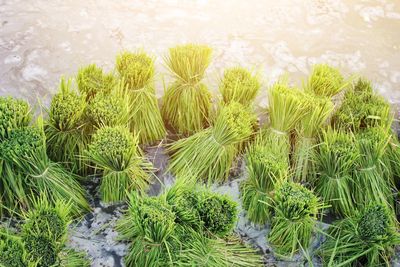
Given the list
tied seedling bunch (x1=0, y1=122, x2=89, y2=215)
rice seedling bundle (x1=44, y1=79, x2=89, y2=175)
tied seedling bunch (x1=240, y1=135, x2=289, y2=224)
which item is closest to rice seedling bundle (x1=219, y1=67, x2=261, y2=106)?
tied seedling bunch (x1=240, y1=135, x2=289, y2=224)

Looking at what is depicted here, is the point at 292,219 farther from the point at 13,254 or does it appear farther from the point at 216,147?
the point at 13,254

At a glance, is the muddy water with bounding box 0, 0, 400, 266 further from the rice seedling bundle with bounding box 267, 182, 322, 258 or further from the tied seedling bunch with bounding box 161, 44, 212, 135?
the rice seedling bundle with bounding box 267, 182, 322, 258

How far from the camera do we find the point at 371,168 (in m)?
1.97

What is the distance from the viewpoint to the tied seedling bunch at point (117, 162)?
5.77 ft

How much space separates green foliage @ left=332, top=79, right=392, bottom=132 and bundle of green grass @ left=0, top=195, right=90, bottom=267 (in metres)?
1.06

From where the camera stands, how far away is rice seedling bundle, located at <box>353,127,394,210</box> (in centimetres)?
194

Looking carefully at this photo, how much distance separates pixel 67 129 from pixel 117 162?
A: 265 millimetres

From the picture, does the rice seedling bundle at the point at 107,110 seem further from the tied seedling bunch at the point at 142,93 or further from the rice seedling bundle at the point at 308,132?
the rice seedling bundle at the point at 308,132

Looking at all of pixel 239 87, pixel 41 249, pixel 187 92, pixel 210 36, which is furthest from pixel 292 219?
pixel 210 36

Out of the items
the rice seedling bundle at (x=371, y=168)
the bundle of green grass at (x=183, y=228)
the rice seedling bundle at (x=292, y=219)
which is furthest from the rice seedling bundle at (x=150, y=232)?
the rice seedling bundle at (x=371, y=168)

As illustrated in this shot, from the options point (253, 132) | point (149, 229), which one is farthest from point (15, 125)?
point (253, 132)

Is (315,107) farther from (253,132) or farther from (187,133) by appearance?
(187,133)

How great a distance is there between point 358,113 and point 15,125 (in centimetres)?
122

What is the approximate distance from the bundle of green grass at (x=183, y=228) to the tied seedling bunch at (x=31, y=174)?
0.29 meters
